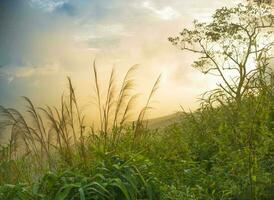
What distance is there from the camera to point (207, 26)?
51.2ft

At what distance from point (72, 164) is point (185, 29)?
1114 centimetres

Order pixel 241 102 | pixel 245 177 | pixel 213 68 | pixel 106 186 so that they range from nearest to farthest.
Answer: pixel 106 186, pixel 245 177, pixel 241 102, pixel 213 68

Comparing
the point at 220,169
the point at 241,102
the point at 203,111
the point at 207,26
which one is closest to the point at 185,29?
the point at 207,26

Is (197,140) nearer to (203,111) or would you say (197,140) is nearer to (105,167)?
(203,111)

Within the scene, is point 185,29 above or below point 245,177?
above

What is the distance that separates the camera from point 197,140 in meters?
6.53

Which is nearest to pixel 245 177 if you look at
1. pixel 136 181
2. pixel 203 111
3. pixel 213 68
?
pixel 136 181

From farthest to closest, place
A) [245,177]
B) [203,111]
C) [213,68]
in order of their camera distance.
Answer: [213,68]
[203,111]
[245,177]

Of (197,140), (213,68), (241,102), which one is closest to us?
(241,102)

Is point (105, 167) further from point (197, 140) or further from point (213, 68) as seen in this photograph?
point (213, 68)

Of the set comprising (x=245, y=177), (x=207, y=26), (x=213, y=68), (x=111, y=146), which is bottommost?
(x=245, y=177)

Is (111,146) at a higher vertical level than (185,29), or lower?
lower

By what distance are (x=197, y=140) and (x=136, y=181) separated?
7.28ft

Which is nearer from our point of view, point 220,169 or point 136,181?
point 136,181
